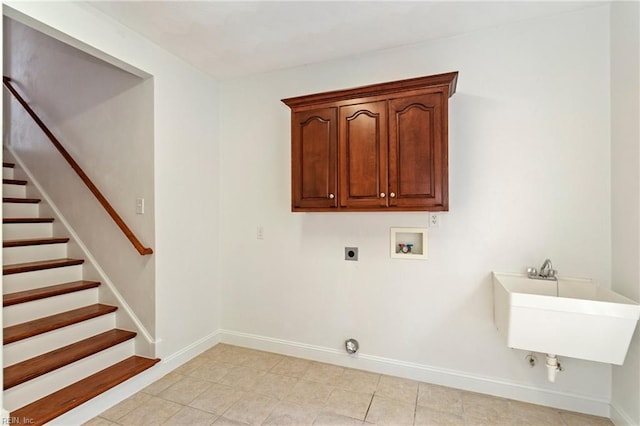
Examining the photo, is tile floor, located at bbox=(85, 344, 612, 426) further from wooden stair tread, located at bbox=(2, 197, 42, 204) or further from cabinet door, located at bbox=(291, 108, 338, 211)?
wooden stair tread, located at bbox=(2, 197, 42, 204)

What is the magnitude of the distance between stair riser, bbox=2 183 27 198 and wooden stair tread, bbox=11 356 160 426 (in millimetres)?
2168

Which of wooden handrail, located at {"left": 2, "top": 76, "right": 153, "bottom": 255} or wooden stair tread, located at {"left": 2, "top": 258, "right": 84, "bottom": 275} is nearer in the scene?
wooden stair tread, located at {"left": 2, "top": 258, "right": 84, "bottom": 275}

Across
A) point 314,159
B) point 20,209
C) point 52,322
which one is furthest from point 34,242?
point 314,159

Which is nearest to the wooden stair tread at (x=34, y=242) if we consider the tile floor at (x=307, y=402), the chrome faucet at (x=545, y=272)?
the tile floor at (x=307, y=402)

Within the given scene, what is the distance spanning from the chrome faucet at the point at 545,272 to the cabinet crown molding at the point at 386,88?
1.33m

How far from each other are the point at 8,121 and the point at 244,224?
2925 mm

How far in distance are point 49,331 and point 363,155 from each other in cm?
253

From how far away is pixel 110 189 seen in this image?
265cm

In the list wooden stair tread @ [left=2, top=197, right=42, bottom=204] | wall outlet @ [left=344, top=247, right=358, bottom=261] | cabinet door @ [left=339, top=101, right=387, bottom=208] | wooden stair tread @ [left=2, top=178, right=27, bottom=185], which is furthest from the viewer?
wooden stair tread @ [left=2, top=178, right=27, bottom=185]

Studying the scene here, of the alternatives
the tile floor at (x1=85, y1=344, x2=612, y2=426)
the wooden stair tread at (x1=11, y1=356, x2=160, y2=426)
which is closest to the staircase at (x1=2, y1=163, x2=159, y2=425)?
the wooden stair tread at (x1=11, y1=356, x2=160, y2=426)

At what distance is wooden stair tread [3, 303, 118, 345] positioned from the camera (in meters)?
2.00

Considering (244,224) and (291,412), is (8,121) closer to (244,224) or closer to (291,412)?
(244,224)

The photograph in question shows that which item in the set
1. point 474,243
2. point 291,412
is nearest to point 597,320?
point 474,243

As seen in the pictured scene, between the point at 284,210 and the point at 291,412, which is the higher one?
the point at 284,210
